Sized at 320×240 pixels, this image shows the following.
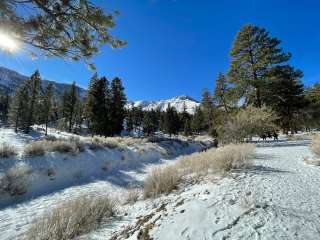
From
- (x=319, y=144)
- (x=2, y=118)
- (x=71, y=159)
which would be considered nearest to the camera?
(x=319, y=144)

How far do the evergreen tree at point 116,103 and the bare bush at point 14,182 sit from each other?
2968cm

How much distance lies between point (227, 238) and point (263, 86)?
1898 centimetres

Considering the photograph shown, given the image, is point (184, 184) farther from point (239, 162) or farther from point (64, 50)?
point (64, 50)

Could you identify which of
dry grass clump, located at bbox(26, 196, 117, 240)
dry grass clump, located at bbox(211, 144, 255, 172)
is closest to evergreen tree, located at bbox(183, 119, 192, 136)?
dry grass clump, located at bbox(211, 144, 255, 172)

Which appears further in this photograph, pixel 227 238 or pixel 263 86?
pixel 263 86

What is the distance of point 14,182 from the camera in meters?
7.05

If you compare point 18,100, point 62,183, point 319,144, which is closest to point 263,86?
point 319,144

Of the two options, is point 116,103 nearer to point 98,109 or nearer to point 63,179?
point 98,109

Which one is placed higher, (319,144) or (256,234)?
(319,144)

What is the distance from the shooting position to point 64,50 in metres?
5.26

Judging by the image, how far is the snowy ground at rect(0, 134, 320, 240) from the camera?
291cm

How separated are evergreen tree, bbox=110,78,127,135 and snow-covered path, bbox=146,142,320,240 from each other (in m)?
33.3

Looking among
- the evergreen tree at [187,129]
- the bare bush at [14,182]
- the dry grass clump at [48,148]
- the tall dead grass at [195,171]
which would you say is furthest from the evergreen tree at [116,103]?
the evergreen tree at [187,129]

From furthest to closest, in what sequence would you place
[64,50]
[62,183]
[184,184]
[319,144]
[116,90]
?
[116,90] < [62,183] < [319,144] < [184,184] < [64,50]
